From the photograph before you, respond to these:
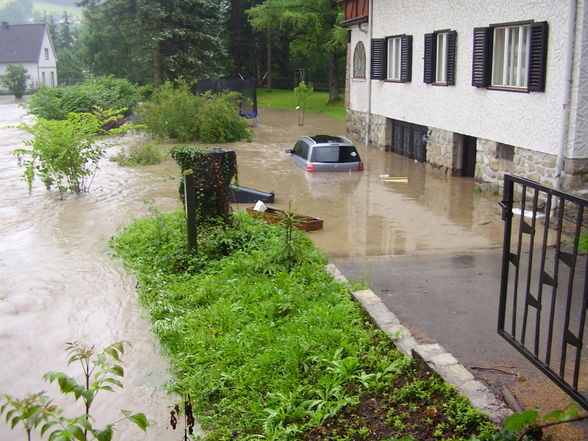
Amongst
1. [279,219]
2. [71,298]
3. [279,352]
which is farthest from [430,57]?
[279,352]

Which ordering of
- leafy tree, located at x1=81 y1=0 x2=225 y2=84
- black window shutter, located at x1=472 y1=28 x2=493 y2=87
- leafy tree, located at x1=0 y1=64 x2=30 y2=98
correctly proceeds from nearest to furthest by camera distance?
black window shutter, located at x1=472 y1=28 x2=493 y2=87 < leafy tree, located at x1=81 y1=0 x2=225 y2=84 < leafy tree, located at x1=0 y1=64 x2=30 y2=98

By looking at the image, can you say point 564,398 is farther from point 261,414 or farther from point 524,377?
point 261,414

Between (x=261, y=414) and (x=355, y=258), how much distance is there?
18.7 feet

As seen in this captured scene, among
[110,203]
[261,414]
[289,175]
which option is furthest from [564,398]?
[289,175]

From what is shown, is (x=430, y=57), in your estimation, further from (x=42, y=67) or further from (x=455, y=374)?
(x=42, y=67)

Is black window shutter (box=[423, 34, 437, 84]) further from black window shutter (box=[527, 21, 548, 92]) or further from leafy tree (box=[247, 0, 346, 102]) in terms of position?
leafy tree (box=[247, 0, 346, 102])

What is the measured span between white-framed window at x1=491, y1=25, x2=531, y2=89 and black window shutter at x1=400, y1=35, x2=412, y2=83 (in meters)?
5.26

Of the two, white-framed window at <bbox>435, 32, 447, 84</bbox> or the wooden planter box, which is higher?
white-framed window at <bbox>435, 32, 447, 84</bbox>

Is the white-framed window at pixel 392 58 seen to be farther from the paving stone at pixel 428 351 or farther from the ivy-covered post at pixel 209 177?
the paving stone at pixel 428 351

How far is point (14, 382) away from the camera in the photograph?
23.2 feet

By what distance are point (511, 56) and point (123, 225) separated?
30.9 feet

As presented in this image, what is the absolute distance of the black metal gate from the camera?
4551 mm

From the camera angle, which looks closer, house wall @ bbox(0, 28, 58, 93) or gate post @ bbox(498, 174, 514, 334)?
gate post @ bbox(498, 174, 514, 334)

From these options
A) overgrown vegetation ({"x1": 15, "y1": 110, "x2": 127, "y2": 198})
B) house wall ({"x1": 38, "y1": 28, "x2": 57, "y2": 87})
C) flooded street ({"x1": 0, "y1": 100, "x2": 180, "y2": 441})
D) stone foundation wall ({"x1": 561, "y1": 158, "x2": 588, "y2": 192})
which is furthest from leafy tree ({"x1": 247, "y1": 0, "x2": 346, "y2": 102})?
house wall ({"x1": 38, "y1": 28, "x2": 57, "y2": 87})
